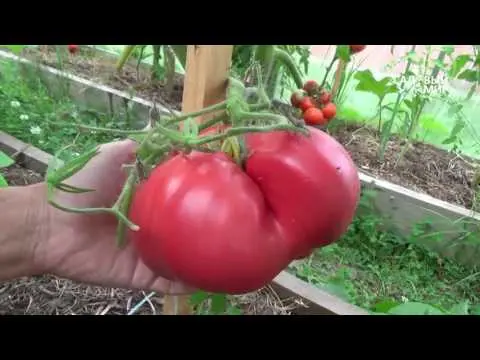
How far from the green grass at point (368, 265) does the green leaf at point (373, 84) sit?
0.62 m

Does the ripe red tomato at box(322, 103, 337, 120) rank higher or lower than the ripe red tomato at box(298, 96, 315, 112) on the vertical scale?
lower

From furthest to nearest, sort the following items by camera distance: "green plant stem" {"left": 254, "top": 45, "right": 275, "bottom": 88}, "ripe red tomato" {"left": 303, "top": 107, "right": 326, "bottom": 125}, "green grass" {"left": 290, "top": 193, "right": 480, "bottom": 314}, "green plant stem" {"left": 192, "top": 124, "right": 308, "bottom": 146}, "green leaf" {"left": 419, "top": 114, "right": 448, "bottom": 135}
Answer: "green leaf" {"left": 419, "top": 114, "right": 448, "bottom": 135} < "ripe red tomato" {"left": 303, "top": 107, "right": 326, "bottom": 125} < "green grass" {"left": 290, "top": 193, "right": 480, "bottom": 314} < "green plant stem" {"left": 254, "top": 45, "right": 275, "bottom": 88} < "green plant stem" {"left": 192, "top": 124, "right": 308, "bottom": 146}

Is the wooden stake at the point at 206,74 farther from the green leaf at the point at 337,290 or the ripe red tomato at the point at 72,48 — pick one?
the ripe red tomato at the point at 72,48

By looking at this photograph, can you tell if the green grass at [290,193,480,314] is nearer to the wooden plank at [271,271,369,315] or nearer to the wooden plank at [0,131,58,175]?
the wooden plank at [271,271,369,315]

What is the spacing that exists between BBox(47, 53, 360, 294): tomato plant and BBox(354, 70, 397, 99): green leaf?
1815 mm

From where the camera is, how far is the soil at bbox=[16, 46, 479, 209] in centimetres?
204

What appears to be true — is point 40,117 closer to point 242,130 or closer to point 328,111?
point 328,111

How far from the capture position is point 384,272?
5.57ft

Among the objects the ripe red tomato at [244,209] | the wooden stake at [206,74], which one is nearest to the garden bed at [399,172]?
the wooden stake at [206,74]

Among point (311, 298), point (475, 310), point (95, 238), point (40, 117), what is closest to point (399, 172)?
point (475, 310)

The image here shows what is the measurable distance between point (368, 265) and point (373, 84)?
2.78 feet

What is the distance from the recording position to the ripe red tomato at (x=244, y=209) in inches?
17.1

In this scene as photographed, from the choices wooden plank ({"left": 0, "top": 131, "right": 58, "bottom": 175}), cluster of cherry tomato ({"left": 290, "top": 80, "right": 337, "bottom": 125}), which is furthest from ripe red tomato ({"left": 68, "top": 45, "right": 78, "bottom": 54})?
cluster of cherry tomato ({"left": 290, "top": 80, "right": 337, "bottom": 125})

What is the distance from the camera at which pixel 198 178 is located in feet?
1.45
